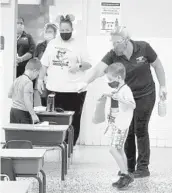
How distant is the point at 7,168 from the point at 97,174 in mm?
2504

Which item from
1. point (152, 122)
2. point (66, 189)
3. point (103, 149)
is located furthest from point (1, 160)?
point (152, 122)

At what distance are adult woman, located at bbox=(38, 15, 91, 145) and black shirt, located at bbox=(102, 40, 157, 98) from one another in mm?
1598

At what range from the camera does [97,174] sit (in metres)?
6.00

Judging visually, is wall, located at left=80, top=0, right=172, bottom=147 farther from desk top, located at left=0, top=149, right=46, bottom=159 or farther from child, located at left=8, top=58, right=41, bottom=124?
desk top, located at left=0, top=149, right=46, bottom=159

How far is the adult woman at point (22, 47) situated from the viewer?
8.48 metres

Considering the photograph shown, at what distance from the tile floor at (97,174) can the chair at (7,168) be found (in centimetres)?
135

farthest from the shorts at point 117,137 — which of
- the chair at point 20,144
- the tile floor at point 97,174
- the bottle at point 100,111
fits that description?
the chair at point 20,144

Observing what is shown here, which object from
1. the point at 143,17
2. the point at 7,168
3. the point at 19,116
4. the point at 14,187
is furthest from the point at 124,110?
the point at 143,17

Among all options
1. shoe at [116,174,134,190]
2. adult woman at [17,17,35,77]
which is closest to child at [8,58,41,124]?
shoe at [116,174,134,190]

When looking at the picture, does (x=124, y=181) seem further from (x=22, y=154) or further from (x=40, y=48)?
Result: (x=40, y=48)

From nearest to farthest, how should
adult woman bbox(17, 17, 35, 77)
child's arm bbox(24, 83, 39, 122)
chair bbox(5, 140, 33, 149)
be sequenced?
chair bbox(5, 140, 33, 149)
child's arm bbox(24, 83, 39, 122)
adult woman bbox(17, 17, 35, 77)

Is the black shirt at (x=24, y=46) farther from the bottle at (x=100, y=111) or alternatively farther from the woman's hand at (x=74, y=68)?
the bottle at (x=100, y=111)

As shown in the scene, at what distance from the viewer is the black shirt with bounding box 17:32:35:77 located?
850cm

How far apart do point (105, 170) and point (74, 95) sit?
5.06 feet
